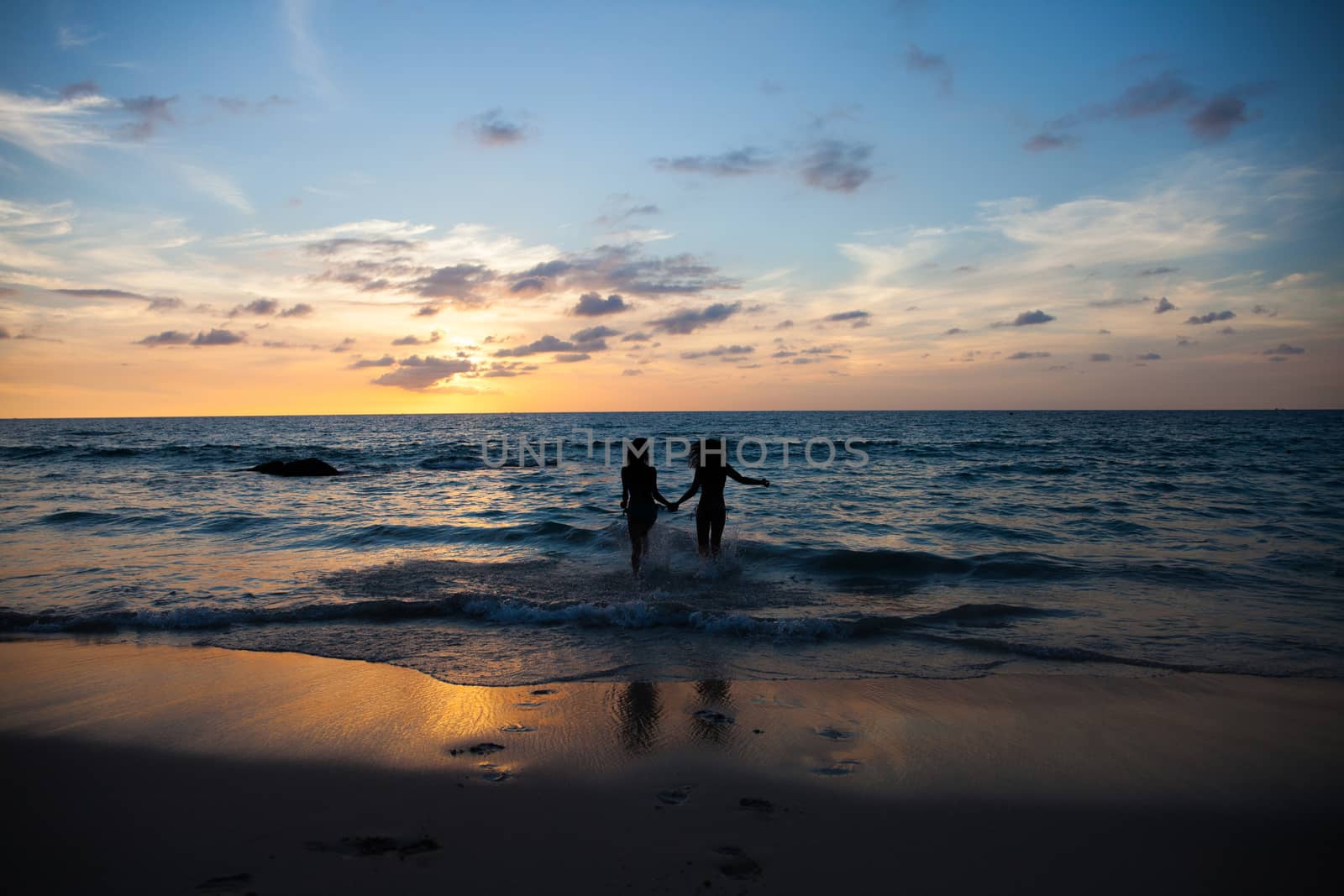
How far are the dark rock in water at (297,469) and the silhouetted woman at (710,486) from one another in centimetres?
2376

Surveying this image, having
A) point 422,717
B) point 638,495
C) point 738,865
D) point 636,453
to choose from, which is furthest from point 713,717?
point 636,453

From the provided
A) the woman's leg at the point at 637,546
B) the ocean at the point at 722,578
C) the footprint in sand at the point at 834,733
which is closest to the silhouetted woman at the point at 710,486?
the ocean at the point at 722,578

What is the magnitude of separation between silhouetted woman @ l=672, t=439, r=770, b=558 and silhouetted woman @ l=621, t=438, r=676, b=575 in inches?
21.8

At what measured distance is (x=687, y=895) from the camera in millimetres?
3082

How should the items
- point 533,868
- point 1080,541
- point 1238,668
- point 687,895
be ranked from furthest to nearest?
point 1080,541 < point 1238,668 < point 533,868 < point 687,895

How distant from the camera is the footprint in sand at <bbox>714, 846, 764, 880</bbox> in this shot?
3.22 metres

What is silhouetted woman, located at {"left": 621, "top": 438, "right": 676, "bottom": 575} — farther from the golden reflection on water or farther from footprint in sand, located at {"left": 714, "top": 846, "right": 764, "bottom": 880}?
footprint in sand, located at {"left": 714, "top": 846, "right": 764, "bottom": 880}

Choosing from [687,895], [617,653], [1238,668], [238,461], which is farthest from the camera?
[238,461]

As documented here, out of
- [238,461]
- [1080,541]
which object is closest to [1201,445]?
[1080,541]

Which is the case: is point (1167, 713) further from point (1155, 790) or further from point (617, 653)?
point (617, 653)

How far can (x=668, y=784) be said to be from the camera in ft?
13.6

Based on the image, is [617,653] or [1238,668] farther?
[617,653]

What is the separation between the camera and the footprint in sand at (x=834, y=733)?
4.82 m

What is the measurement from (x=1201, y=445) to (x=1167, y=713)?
1892 inches
